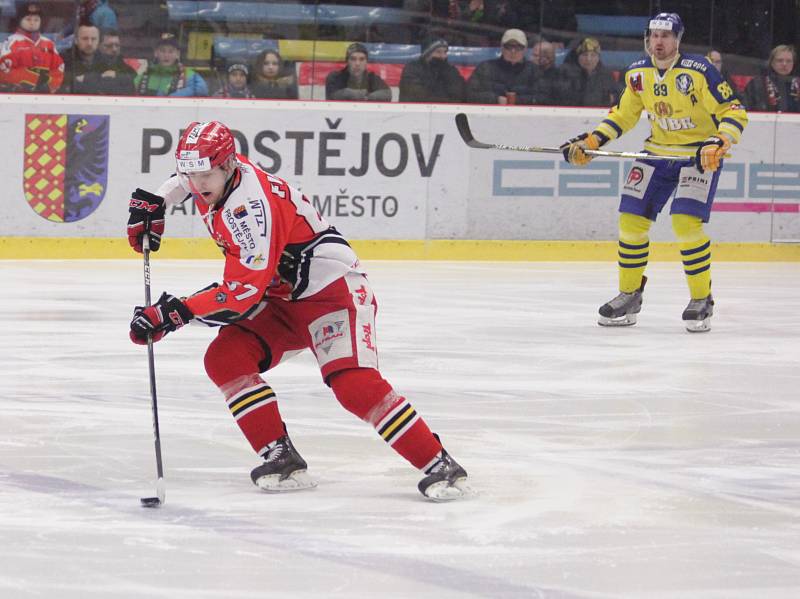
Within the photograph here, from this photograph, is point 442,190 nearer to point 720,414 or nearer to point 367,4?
point 367,4

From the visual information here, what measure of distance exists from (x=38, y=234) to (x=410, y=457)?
5464mm

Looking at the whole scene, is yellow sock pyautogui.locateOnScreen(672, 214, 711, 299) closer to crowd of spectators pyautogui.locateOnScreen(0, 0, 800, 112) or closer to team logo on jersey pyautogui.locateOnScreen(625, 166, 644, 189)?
team logo on jersey pyautogui.locateOnScreen(625, 166, 644, 189)

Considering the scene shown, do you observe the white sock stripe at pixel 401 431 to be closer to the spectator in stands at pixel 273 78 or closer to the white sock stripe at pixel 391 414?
the white sock stripe at pixel 391 414

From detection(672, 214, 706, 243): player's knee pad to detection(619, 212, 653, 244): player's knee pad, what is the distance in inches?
7.2

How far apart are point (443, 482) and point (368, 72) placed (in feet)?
19.5

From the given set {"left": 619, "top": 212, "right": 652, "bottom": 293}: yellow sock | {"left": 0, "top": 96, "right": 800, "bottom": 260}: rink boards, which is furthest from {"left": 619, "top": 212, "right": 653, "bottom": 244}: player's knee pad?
{"left": 0, "top": 96, "right": 800, "bottom": 260}: rink boards

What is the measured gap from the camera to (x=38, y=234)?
26.8ft

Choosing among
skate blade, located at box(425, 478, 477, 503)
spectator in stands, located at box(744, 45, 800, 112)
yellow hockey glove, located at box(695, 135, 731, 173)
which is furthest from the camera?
spectator in stands, located at box(744, 45, 800, 112)

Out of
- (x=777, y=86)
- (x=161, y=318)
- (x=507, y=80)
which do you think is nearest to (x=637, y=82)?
(x=507, y=80)

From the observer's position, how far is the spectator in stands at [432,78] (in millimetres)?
8836

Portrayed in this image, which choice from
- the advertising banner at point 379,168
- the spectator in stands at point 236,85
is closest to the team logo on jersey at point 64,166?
the advertising banner at point 379,168

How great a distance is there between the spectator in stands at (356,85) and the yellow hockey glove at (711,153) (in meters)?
3.14

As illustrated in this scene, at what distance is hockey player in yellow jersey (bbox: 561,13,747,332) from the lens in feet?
20.1

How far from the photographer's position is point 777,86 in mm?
9297
